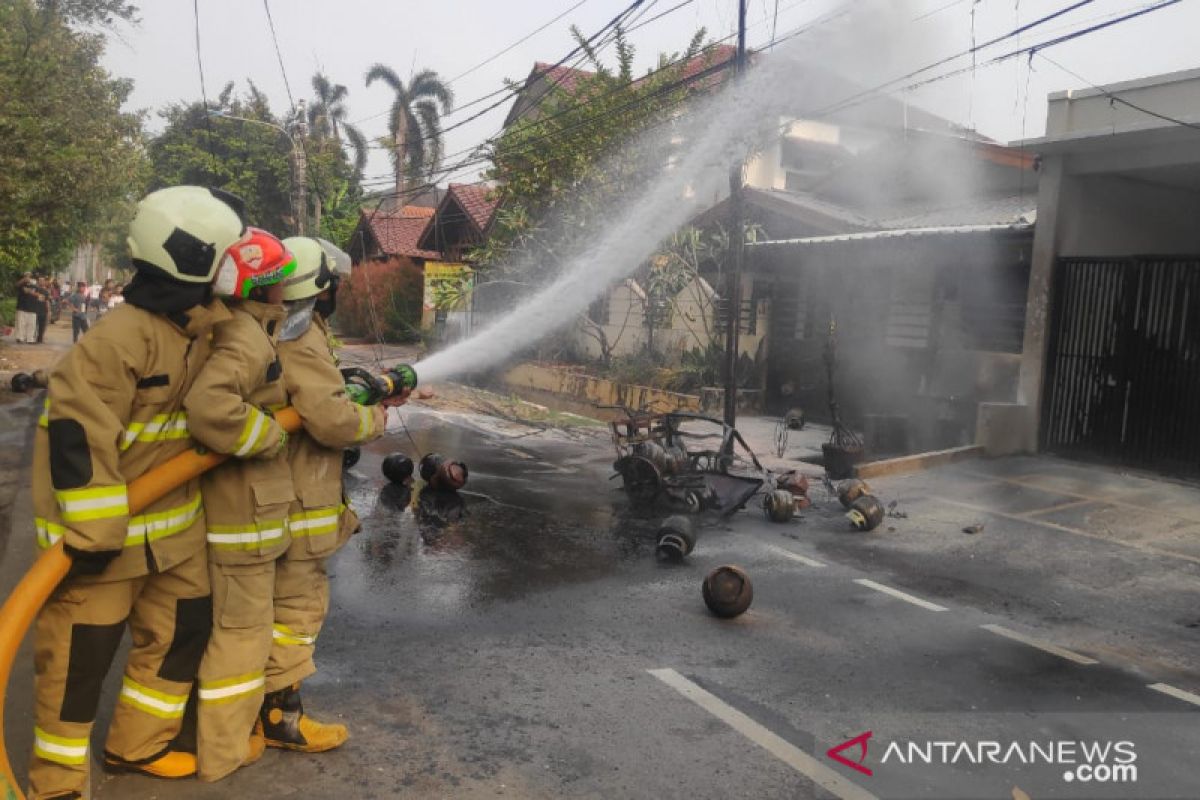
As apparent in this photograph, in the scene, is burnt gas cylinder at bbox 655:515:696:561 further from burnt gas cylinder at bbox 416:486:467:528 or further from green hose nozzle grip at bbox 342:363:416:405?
green hose nozzle grip at bbox 342:363:416:405

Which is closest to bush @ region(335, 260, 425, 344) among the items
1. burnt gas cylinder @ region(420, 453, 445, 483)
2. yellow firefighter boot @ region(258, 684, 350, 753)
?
burnt gas cylinder @ region(420, 453, 445, 483)

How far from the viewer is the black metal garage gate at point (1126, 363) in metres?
9.97

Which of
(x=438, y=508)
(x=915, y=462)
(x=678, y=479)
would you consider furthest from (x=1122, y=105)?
(x=438, y=508)

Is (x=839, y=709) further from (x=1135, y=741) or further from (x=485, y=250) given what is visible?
(x=485, y=250)

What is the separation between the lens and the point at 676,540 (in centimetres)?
692

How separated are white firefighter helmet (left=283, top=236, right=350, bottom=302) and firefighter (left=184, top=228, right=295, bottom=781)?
281mm

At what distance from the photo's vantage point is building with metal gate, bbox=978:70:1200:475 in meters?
10.0

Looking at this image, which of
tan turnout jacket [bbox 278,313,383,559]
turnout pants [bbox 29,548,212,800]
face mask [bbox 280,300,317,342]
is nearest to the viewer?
turnout pants [bbox 29,548,212,800]

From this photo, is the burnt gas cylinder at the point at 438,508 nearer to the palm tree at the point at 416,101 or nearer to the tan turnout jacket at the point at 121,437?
the tan turnout jacket at the point at 121,437

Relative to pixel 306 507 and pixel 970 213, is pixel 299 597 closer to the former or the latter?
pixel 306 507

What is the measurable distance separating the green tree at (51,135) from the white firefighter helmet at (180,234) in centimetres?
1572

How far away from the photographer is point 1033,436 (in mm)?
11219

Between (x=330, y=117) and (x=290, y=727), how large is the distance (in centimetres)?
4825

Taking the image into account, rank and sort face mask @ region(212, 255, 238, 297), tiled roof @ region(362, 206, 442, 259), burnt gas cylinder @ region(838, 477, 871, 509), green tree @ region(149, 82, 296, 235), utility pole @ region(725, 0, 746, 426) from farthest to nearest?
green tree @ region(149, 82, 296, 235)
tiled roof @ region(362, 206, 442, 259)
utility pole @ region(725, 0, 746, 426)
burnt gas cylinder @ region(838, 477, 871, 509)
face mask @ region(212, 255, 238, 297)
